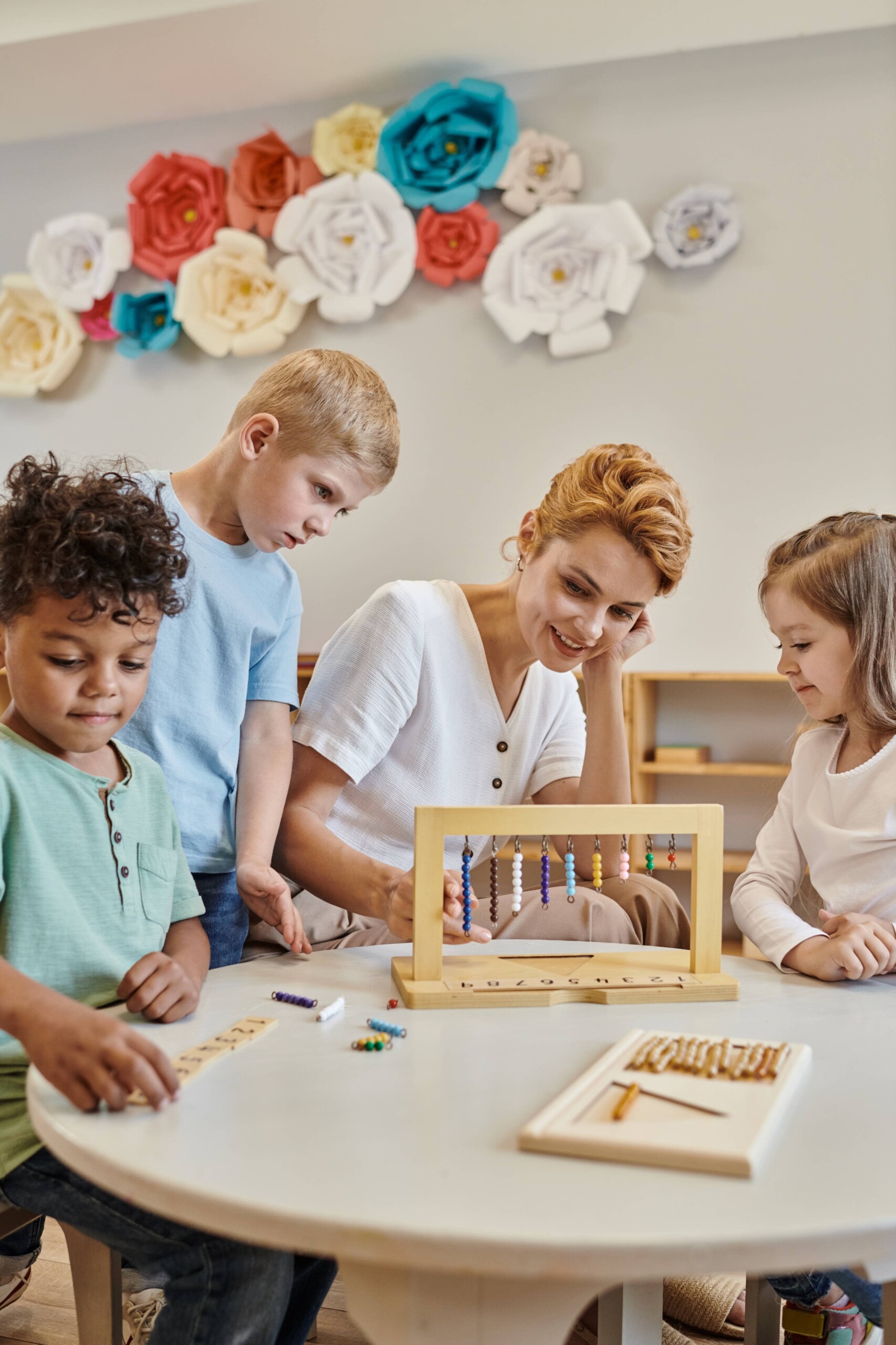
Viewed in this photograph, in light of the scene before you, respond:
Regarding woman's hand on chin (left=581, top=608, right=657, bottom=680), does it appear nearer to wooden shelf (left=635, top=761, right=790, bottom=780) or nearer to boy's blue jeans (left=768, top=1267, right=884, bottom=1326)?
boy's blue jeans (left=768, top=1267, right=884, bottom=1326)

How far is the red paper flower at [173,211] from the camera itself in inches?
146

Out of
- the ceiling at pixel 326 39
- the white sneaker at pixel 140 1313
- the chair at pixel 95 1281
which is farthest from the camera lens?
the ceiling at pixel 326 39

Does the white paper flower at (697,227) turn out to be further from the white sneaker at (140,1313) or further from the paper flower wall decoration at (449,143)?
the white sneaker at (140,1313)

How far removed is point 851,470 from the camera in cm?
318

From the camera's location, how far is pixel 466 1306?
637 millimetres

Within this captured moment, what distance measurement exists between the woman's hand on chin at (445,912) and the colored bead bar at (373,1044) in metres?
0.18

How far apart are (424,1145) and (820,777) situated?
88 cm

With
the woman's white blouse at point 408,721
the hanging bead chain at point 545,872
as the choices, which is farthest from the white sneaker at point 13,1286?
the hanging bead chain at point 545,872

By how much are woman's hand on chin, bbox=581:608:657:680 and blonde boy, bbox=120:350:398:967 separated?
17.6 inches

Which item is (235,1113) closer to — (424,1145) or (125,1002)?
(424,1145)

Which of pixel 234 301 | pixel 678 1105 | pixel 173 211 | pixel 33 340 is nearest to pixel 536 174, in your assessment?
pixel 234 301

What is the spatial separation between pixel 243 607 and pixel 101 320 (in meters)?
2.81

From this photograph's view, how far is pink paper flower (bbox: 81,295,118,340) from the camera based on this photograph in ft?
12.6

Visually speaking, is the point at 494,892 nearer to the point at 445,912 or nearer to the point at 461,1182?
the point at 445,912
